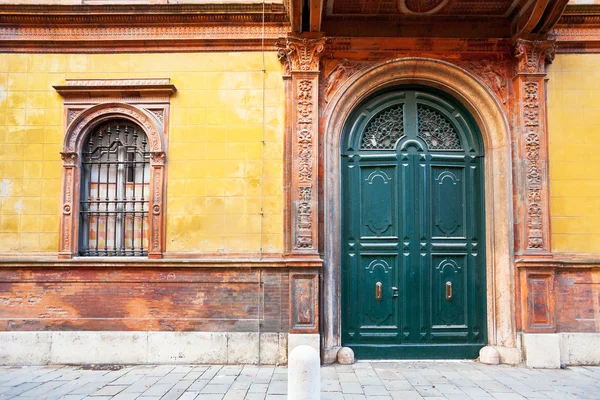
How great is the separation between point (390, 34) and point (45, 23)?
19.1 ft

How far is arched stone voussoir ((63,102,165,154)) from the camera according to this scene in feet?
24.9

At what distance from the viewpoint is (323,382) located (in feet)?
20.6

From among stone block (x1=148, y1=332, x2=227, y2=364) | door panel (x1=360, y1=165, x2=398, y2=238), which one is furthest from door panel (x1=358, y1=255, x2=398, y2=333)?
stone block (x1=148, y1=332, x2=227, y2=364)

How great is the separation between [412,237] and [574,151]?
3045 mm

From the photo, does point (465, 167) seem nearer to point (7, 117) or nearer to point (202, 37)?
point (202, 37)

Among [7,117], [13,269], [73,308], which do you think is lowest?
[73,308]

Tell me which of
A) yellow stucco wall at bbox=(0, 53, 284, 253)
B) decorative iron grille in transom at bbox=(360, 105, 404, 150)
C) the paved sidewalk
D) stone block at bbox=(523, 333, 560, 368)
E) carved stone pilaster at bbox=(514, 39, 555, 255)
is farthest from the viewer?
decorative iron grille in transom at bbox=(360, 105, 404, 150)

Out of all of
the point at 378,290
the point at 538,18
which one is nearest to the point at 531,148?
the point at 538,18

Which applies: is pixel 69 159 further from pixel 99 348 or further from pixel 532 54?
pixel 532 54

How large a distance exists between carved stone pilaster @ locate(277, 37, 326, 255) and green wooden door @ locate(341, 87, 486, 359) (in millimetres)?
692

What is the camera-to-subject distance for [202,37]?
25.2 ft

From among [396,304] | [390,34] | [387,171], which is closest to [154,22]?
[390,34]

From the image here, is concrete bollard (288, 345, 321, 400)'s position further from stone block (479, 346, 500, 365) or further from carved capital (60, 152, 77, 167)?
carved capital (60, 152, 77, 167)

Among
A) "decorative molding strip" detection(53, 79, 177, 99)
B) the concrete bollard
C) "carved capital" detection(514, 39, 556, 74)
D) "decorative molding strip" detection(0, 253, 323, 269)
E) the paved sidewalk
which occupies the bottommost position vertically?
the paved sidewalk
